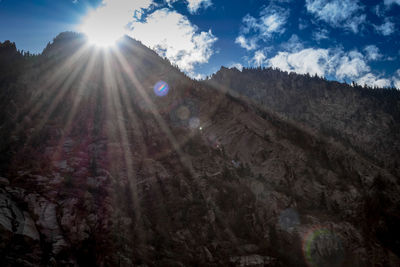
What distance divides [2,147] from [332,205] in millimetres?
24054

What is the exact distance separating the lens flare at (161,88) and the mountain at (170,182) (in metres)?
0.24

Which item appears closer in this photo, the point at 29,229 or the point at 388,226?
the point at 29,229

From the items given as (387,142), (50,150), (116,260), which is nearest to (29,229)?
(116,260)

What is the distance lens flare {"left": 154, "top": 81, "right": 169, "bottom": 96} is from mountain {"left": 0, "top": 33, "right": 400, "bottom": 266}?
24cm

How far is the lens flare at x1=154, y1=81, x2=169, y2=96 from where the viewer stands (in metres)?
24.9

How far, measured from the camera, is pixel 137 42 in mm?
34906

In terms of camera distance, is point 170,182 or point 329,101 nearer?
point 170,182

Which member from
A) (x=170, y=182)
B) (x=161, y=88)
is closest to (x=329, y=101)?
(x=161, y=88)

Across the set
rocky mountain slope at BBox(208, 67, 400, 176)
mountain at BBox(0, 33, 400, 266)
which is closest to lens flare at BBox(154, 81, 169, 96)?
mountain at BBox(0, 33, 400, 266)

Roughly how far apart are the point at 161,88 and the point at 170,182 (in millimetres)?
12484

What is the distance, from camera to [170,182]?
16938 mm

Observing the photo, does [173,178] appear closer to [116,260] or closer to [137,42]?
[116,260]

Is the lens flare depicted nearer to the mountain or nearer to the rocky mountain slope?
the mountain

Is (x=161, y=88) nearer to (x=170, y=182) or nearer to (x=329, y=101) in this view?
(x=170, y=182)
